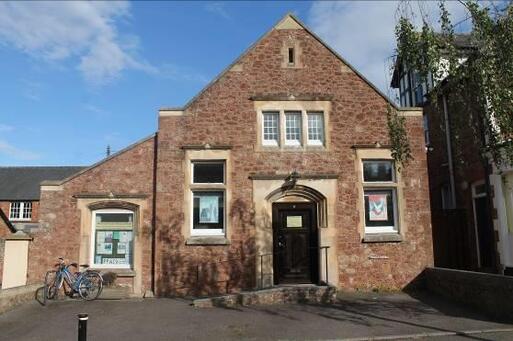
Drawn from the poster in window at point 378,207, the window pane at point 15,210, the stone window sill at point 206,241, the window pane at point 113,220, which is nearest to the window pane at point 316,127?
the poster in window at point 378,207

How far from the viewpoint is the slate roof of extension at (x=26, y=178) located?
1844 inches

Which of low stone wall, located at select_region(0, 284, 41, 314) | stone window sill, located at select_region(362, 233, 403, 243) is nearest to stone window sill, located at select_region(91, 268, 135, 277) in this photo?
low stone wall, located at select_region(0, 284, 41, 314)

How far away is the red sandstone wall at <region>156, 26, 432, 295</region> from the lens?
1462cm

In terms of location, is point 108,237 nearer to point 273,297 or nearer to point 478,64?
point 273,297

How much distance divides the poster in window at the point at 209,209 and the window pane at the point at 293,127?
3.01 metres

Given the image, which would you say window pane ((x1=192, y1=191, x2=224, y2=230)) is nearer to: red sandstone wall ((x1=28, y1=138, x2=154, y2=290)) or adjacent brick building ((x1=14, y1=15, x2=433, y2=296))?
Result: adjacent brick building ((x1=14, y1=15, x2=433, y2=296))

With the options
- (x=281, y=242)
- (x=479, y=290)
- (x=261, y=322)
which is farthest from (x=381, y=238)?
(x=261, y=322)

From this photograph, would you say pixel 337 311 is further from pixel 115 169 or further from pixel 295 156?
pixel 115 169

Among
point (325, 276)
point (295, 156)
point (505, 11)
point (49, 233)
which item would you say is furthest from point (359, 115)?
point (49, 233)

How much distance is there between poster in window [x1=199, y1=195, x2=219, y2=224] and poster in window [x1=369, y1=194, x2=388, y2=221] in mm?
4778

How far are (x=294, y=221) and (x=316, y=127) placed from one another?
3.05 m

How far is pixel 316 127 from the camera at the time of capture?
15641mm

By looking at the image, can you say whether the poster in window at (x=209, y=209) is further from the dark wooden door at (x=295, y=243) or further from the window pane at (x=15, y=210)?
the window pane at (x=15, y=210)

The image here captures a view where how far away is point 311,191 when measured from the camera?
15.1 metres
